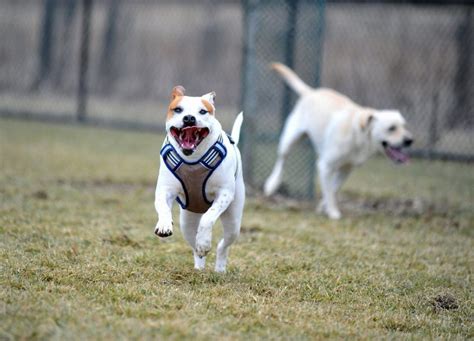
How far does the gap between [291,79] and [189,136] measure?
379 cm

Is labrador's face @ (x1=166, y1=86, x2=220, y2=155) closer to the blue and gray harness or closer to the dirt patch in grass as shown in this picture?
the blue and gray harness

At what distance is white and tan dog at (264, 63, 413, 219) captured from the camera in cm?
657

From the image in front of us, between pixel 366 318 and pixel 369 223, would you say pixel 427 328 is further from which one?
pixel 369 223

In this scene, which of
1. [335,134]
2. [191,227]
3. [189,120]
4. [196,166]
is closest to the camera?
[189,120]

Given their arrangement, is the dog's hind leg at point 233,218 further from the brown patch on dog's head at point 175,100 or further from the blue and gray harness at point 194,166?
the brown patch on dog's head at point 175,100

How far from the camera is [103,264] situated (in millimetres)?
3949

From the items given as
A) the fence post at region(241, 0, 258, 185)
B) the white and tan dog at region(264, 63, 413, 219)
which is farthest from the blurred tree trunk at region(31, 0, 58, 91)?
the white and tan dog at region(264, 63, 413, 219)

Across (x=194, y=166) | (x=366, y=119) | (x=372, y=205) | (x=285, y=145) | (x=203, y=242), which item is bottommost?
(x=372, y=205)

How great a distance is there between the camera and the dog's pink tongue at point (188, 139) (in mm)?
3484

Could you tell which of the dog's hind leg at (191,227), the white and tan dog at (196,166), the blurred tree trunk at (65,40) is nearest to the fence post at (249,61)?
the dog's hind leg at (191,227)

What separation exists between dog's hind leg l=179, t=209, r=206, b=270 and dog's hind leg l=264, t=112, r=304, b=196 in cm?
314

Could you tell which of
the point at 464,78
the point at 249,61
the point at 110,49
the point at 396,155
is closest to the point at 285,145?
the point at 249,61

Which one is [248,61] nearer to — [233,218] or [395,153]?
[395,153]

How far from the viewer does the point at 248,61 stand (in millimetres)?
7391
